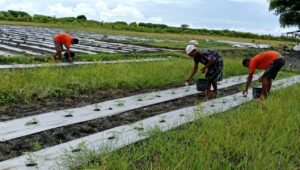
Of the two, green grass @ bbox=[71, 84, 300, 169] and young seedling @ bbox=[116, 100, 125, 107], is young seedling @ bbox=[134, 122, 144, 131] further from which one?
young seedling @ bbox=[116, 100, 125, 107]

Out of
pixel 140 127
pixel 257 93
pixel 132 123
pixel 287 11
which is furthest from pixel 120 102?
pixel 287 11

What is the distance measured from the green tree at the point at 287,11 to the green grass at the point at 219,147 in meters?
22.0

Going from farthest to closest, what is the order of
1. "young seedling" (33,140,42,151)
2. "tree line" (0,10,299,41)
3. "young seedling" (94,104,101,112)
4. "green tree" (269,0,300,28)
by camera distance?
"tree line" (0,10,299,41) < "green tree" (269,0,300,28) < "young seedling" (94,104,101,112) < "young seedling" (33,140,42,151)

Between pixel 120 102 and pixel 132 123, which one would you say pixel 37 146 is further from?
pixel 120 102

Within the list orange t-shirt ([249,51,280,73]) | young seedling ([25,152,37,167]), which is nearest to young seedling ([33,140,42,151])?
young seedling ([25,152,37,167])

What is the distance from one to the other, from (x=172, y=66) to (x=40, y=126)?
236 inches

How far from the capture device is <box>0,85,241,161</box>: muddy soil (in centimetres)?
380

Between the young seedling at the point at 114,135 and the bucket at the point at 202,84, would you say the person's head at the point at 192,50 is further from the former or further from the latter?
the young seedling at the point at 114,135

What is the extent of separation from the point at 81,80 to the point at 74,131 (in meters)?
2.67

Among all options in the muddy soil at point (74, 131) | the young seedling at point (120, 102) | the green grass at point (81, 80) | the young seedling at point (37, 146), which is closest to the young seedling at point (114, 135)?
the muddy soil at point (74, 131)

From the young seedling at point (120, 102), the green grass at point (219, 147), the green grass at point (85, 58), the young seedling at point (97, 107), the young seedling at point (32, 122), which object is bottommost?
the young seedling at point (120, 102)

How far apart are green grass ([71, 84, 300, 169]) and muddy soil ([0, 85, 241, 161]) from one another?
705mm

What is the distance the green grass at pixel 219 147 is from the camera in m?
3.34

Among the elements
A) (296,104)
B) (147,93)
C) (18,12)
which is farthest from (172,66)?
(18,12)
